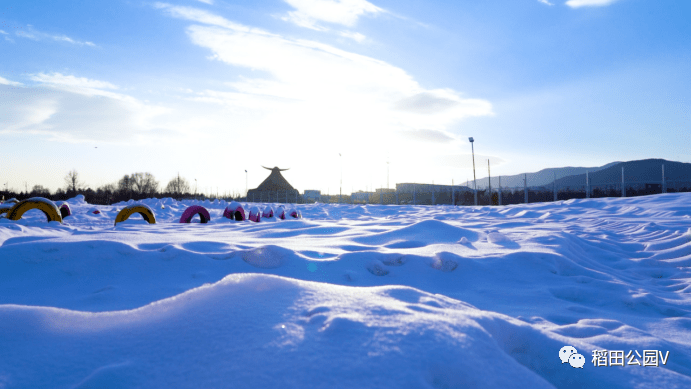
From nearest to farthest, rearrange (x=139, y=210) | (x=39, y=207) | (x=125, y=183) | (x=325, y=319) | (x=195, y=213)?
(x=325, y=319), (x=39, y=207), (x=139, y=210), (x=195, y=213), (x=125, y=183)

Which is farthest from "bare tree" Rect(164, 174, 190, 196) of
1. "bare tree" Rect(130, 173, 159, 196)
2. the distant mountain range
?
the distant mountain range

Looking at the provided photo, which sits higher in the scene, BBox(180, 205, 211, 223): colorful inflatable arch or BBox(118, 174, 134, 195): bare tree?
BBox(118, 174, 134, 195): bare tree

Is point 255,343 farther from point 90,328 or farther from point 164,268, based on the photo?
point 164,268

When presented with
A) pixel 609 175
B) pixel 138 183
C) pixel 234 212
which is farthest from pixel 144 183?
pixel 609 175

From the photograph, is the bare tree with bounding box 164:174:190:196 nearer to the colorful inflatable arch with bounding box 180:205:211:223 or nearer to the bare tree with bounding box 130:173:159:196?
the bare tree with bounding box 130:173:159:196

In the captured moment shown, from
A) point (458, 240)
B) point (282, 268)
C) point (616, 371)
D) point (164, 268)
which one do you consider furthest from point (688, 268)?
point (164, 268)

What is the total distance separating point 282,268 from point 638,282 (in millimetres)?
3267

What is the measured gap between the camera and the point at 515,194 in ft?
79.8

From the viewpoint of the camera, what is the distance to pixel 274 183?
137ft

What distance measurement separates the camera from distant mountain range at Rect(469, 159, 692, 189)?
20.4 m

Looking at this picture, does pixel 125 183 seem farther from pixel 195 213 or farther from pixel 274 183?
pixel 195 213

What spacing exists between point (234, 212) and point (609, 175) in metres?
85.5

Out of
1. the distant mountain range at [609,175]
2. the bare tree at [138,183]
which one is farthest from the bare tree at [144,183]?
the distant mountain range at [609,175]

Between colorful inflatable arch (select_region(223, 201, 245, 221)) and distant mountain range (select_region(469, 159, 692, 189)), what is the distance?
12.5 metres
